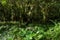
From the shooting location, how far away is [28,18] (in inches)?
163

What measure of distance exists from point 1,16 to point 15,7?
0.50 m

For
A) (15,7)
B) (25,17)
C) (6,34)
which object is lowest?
(6,34)

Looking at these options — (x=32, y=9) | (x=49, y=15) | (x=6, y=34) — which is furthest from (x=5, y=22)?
(x=49, y=15)

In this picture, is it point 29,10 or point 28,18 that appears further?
point 28,18

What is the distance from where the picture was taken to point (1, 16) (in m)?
4.31

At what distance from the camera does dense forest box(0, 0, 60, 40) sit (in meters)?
3.67

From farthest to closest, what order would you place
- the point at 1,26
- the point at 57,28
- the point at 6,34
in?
the point at 1,26 < the point at 6,34 < the point at 57,28

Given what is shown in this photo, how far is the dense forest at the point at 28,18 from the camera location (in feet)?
12.0

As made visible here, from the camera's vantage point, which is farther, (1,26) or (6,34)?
(1,26)

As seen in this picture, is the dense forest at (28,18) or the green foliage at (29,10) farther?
the green foliage at (29,10)

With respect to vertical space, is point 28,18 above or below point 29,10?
below

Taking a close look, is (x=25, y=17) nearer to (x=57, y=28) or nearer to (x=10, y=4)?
(x=10, y=4)

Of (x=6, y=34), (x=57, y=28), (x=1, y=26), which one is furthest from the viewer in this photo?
(x=1, y=26)

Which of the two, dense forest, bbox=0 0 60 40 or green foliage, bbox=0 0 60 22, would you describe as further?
green foliage, bbox=0 0 60 22
